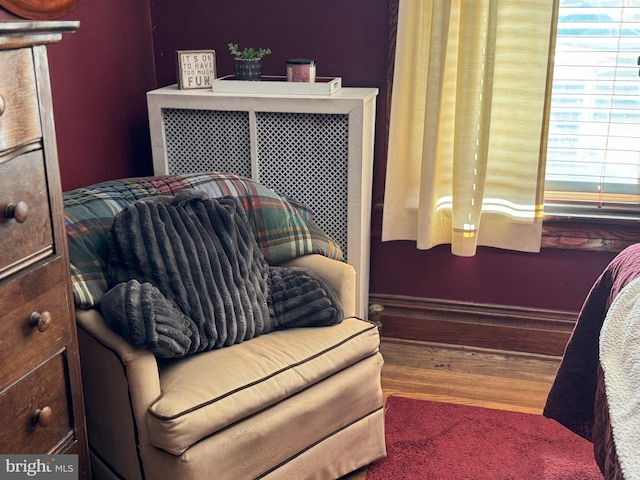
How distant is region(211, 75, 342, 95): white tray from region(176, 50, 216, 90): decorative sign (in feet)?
0.36

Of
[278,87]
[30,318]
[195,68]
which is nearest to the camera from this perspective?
[30,318]

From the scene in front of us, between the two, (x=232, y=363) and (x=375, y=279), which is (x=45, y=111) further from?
(x=375, y=279)

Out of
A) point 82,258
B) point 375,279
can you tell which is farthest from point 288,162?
point 82,258

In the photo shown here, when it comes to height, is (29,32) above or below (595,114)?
above

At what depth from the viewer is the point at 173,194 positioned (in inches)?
87.2

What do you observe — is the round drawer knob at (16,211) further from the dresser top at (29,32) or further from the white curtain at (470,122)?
the white curtain at (470,122)

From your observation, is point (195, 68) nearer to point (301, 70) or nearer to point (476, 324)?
point (301, 70)

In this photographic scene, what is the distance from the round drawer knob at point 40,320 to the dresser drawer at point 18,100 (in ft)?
1.08

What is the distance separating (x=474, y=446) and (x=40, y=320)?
1483 mm

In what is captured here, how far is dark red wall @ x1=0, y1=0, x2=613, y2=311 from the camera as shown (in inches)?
102

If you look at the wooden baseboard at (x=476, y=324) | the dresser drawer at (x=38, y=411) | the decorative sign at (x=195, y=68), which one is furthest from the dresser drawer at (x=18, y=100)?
the wooden baseboard at (x=476, y=324)

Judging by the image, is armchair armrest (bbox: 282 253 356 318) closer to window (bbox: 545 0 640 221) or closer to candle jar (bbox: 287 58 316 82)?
candle jar (bbox: 287 58 316 82)

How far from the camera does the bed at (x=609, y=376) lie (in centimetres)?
139

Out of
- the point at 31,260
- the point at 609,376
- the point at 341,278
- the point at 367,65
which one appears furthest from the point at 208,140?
the point at 609,376
